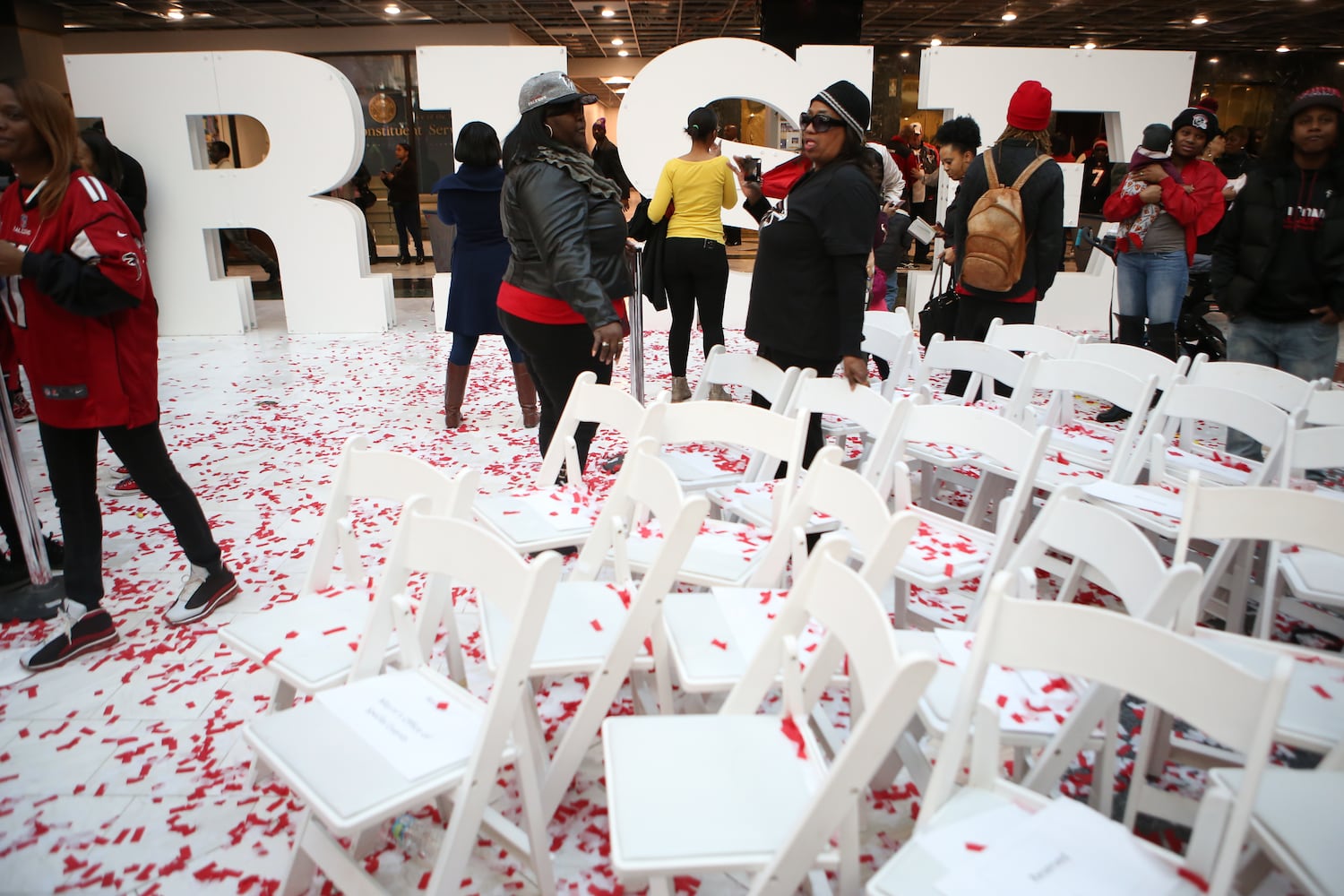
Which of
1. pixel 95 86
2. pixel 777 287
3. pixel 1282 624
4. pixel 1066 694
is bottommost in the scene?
pixel 1282 624

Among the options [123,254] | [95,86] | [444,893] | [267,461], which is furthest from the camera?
[95,86]

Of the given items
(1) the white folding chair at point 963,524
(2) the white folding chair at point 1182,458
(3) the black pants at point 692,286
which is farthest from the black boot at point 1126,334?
(1) the white folding chair at point 963,524

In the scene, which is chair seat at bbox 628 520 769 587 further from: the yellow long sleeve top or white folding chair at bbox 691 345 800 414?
the yellow long sleeve top

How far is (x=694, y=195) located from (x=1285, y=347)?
288cm

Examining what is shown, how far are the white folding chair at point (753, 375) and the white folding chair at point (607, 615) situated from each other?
85 cm

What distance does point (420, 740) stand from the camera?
1450mm

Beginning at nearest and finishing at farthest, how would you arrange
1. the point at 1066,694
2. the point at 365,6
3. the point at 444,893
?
the point at 444,893 < the point at 1066,694 < the point at 365,6

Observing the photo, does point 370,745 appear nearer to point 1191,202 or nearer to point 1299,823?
point 1299,823

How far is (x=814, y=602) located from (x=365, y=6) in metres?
12.5

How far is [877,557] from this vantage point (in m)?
1.59

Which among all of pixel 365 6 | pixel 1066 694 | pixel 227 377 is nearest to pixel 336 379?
pixel 227 377

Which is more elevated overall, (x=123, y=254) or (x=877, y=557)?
(x=123, y=254)

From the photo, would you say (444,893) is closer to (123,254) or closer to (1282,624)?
(123,254)

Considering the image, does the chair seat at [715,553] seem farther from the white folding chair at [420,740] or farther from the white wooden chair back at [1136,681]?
the white wooden chair back at [1136,681]
